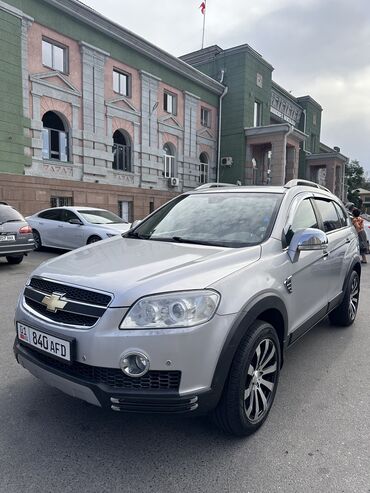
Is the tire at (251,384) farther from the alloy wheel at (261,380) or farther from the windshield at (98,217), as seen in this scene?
the windshield at (98,217)

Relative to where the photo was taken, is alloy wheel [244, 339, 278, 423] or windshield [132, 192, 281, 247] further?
windshield [132, 192, 281, 247]

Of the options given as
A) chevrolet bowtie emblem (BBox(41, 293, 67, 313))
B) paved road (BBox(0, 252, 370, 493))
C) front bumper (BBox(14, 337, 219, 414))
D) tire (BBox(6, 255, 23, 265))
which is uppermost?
chevrolet bowtie emblem (BBox(41, 293, 67, 313))

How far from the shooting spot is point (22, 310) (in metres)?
2.57

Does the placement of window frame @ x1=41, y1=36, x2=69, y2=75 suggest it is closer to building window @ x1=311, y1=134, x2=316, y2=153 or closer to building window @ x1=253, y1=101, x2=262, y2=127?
building window @ x1=253, y1=101, x2=262, y2=127

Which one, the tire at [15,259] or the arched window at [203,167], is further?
the arched window at [203,167]

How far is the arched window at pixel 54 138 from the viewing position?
16.5 metres

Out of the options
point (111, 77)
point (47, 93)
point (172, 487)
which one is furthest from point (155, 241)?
point (111, 77)

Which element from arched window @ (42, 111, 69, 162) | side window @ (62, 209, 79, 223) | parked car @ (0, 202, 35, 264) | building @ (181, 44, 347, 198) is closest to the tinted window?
side window @ (62, 209, 79, 223)

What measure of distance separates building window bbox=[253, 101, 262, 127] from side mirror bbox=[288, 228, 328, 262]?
27.2 metres

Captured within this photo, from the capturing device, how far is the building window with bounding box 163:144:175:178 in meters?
22.9

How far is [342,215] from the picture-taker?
4859 mm

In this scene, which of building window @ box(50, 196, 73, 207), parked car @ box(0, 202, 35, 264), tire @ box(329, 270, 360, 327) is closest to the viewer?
tire @ box(329, 270, 360, 327)

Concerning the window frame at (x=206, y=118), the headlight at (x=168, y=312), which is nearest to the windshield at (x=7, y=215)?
the headlight at (x=168, y=312)

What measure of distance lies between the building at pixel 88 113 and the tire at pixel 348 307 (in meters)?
13.9
